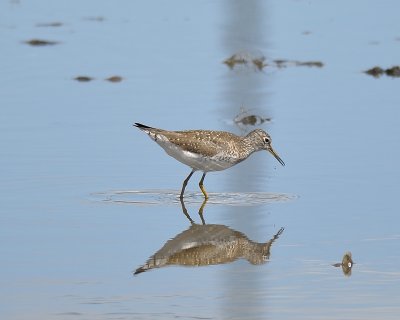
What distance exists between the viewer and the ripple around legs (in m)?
10.9

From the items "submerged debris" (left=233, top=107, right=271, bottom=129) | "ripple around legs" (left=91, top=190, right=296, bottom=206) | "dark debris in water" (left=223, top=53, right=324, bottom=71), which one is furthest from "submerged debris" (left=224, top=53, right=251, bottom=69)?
"ripple around legs" (left=91, top=190, right=296, bottom=206)

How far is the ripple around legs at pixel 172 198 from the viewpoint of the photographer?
1092 centimetres

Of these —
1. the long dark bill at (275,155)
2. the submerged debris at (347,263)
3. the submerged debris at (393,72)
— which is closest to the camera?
the submerged debris at (347,263)

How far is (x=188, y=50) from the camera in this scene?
16516mm

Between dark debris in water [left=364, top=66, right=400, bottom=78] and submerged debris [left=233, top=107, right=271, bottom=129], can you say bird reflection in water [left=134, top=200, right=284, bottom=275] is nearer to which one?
submerged debris [left=233, top=107, right=271, bottom=129]

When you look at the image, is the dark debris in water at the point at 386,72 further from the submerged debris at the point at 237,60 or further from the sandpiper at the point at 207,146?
the sandpiper at the point at 207,146

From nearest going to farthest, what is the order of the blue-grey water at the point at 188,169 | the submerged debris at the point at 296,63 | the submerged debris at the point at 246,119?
the blue-grey water at the point at 188,169 < the submerged debris at the point at 246,119 < the submerged debris at the point at 296,63

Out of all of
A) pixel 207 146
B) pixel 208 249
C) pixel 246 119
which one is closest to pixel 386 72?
pixel 246 119

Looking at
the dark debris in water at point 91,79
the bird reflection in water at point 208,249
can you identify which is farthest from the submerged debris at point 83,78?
the bird reflection in water at point 208,249

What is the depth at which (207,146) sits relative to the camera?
11.8 metres

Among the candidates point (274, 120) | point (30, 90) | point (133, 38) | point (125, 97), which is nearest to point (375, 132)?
point (274, 120)

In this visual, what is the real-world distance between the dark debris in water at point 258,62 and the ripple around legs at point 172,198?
494cm

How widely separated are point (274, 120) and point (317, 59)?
9.63 ft

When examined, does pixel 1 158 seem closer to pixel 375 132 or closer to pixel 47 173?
pixel 47 173
